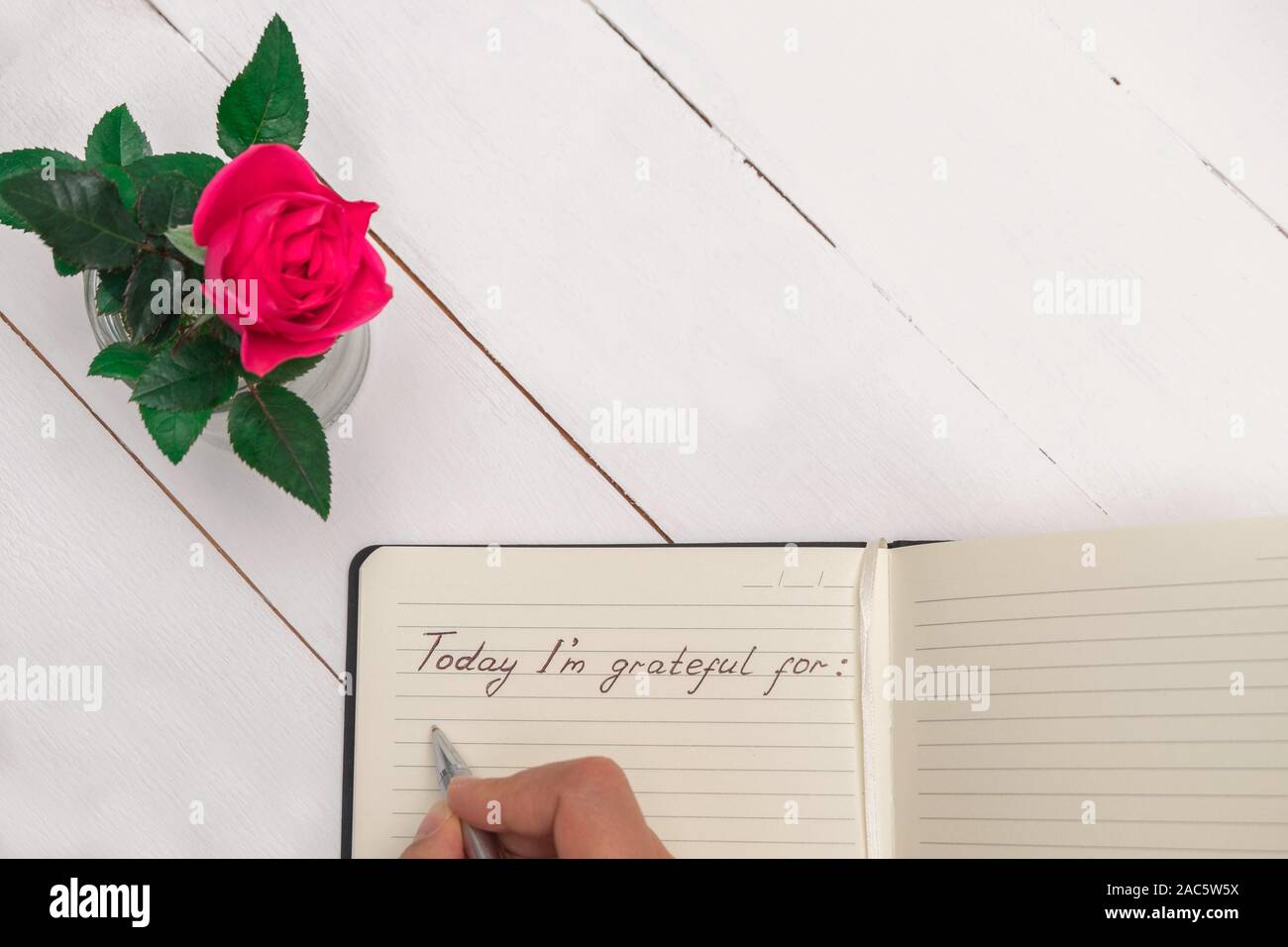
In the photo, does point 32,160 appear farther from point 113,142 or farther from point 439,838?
point 439,838

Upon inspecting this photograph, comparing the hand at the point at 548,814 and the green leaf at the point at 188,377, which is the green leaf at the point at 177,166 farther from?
the hand at the point at 548,814

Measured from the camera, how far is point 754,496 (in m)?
0.62

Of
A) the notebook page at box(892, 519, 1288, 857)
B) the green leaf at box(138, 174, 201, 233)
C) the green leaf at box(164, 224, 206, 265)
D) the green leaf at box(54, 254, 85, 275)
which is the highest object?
the green leaf at box(138, 174, 201, 233)

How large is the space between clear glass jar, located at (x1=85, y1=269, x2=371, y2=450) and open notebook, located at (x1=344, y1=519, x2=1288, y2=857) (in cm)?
9

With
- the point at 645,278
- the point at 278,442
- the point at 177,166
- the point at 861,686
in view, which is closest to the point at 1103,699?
the point at 861,686

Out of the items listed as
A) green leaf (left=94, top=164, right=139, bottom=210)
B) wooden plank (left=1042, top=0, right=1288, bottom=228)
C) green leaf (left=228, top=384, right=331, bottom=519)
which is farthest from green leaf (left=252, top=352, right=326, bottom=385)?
wooden plank (left=1042, top=0, right=1288, bottom=228)

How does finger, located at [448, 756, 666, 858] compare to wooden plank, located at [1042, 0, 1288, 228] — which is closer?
finger, located at [448, 756, 666, 858]

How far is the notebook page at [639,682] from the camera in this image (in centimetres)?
58

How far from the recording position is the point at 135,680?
612mm

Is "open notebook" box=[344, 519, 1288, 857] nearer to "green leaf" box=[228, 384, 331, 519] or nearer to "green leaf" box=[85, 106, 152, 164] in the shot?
"green leaf" box=[228, 384, 331, 519]

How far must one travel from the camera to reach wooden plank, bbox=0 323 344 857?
0.60 meters

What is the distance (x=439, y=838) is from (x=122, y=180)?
1.25ft
